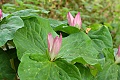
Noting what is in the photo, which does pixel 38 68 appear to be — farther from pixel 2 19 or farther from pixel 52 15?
pixel 52 15

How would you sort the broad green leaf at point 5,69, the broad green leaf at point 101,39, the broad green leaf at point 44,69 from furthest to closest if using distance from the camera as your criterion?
1. the broad green leaf at point 101,39
2. the broad green leaf at point 5,69
3. the broad green leaf at point 44,69

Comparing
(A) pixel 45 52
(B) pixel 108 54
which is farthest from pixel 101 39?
(A) pixel 45 52

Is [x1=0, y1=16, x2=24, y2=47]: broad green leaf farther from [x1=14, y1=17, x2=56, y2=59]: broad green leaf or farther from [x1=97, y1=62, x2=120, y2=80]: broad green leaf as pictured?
[x1=97, y1=62, x2=120, y2=80]: broad green leaf

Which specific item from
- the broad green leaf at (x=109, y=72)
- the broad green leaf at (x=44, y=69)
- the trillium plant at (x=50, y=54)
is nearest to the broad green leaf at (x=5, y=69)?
the trillium plant at (x=50, y=54)

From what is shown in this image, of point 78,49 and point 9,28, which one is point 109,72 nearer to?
point 78,49

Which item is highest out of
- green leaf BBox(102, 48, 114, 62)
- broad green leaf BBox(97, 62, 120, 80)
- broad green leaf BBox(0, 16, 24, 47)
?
broad green leaf BBox(0, 16, 24, 47)

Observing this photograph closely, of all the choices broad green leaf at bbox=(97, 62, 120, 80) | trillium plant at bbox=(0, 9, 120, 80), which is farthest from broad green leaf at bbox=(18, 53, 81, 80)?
broad green leaf at bbox=(97, 62, 120, 80)

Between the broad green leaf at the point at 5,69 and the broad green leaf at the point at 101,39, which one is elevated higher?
the broad green leaf at the point at 101,39

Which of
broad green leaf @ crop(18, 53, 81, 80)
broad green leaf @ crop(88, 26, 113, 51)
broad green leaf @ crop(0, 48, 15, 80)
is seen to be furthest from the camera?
broad green leaf @ crop(88, 26, 113, 51)

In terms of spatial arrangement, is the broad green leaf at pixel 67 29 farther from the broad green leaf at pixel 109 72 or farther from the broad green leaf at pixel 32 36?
the broad green leaf at pixel 109 72
